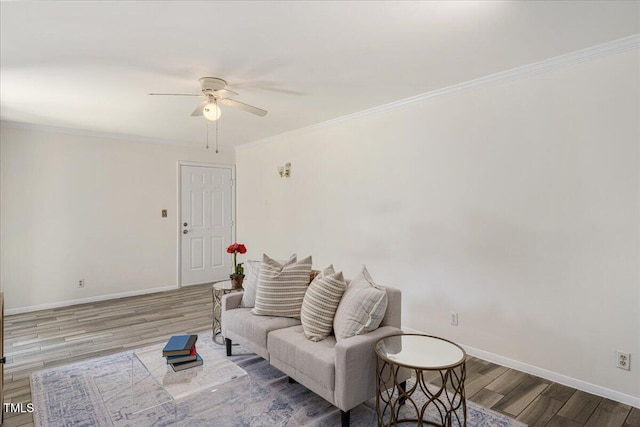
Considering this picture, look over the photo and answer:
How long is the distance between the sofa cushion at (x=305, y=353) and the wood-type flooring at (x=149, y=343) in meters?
1.13

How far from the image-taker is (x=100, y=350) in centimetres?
337

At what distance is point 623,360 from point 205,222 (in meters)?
5.67

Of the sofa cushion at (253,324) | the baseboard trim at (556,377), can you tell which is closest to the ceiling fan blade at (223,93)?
the sofa cushion at (253,324)

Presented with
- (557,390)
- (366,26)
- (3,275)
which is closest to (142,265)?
(3,275)

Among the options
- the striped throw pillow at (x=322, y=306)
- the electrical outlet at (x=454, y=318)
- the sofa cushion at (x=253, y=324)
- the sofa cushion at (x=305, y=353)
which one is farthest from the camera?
the electrical outlet at (x=454, y=318)

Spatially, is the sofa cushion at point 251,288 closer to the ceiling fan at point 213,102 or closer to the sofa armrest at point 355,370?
the sofa armrest at point 355,370

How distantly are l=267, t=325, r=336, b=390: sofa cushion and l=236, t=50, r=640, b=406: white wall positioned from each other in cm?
151

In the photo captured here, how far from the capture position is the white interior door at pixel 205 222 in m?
5.99

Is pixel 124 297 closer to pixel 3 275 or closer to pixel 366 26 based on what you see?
pixel 3 275

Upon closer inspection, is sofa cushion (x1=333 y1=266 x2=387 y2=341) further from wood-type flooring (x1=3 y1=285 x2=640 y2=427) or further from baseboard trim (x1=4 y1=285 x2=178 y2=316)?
baseboard trim (x1=4 y1=285 x2=178 y2=316)

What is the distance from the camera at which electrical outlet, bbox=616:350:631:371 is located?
236 cm

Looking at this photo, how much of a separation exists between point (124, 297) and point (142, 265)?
20.6 inches

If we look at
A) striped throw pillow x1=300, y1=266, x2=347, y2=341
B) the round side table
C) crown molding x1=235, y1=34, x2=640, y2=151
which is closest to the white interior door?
crown molding x1=235, y1=34, x2=640, y2=151

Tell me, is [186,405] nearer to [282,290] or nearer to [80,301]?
[282,290]
